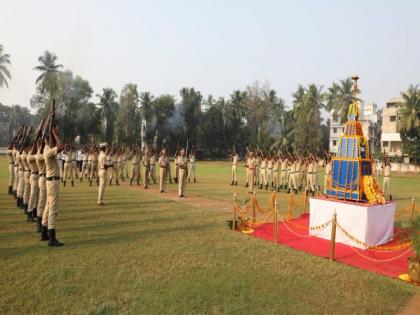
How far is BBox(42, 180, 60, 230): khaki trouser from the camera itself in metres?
7.54

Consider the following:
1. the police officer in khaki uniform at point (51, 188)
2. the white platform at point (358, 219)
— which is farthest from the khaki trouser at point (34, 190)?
the white platform at point (358, 219)

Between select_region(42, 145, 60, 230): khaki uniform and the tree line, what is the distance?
46955 millimetres

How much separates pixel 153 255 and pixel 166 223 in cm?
299

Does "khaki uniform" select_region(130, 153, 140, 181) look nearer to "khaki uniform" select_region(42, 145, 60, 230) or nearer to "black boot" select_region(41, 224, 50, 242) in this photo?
"khaki uniform" select_region(42, 145, 60, 230)

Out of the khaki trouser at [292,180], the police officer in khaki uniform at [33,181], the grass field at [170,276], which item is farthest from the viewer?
the khaki trouser at [292,180]

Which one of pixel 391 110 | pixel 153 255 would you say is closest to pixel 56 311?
pixel 153 255

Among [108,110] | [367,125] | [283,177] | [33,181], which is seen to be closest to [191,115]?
[108,110]

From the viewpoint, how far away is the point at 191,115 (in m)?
63.3

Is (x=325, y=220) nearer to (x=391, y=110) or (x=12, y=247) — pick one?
(x=12, y=247)

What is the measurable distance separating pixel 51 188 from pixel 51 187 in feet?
0.07

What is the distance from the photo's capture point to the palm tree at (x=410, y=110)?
4572cm

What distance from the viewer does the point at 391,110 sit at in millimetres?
60438

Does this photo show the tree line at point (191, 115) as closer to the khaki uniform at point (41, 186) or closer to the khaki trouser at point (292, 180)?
the khaki trouser at point (292, 180)

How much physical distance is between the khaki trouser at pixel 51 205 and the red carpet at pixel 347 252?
478cm
